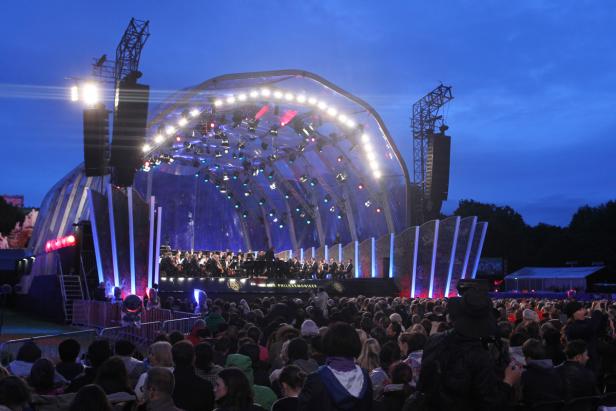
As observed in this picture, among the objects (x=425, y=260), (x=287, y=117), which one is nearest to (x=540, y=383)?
(x=425, y=260)

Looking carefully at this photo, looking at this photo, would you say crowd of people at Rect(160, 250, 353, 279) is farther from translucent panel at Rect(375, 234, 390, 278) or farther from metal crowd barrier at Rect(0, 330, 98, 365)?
metal crowd barrier at Rect(0, 330, 98, 365)

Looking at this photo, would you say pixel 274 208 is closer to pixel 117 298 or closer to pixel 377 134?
pixel 377 134

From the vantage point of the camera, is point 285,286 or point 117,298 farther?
point 285,286

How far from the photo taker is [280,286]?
1242 inches

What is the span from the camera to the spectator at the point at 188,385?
204 inches

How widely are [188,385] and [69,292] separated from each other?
833 inches

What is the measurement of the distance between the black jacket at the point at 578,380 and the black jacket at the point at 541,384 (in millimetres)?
147

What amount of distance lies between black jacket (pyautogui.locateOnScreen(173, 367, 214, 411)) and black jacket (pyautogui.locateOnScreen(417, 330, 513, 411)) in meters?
1.99

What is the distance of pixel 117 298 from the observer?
23188 mm

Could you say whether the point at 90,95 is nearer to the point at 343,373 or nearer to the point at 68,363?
the point at 68,363

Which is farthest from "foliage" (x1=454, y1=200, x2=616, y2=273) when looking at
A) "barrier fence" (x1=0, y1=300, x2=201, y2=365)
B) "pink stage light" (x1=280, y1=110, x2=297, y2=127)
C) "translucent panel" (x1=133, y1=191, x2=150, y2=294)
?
"barrier fence" (x1=0, y1=300, x2=201, y2=365)

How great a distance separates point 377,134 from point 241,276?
1036cm

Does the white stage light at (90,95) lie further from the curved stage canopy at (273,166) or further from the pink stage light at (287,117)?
the pink stage light at (287,117)

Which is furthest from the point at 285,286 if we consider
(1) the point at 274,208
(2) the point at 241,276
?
(1) the point at 274,208
